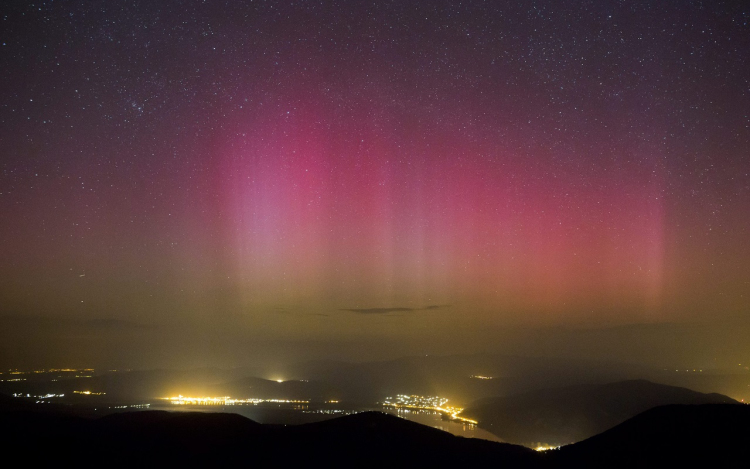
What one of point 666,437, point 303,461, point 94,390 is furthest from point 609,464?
point 94,390

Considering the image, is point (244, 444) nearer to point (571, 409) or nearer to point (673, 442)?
point (673, 442)

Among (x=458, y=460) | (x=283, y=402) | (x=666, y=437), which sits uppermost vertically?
(x=666, y=437)

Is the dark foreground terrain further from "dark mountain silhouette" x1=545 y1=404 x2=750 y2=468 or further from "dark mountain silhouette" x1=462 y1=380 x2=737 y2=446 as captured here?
"dark mountain silhouette" x1=462 y1=380 x2=737 y2=446

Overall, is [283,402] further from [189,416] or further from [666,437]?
[666,437]

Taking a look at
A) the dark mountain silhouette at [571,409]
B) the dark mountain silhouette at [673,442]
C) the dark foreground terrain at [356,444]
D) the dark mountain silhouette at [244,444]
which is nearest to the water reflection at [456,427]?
the dark mountain silhouette at [571,409]

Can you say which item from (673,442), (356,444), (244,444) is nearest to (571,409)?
(673,442)

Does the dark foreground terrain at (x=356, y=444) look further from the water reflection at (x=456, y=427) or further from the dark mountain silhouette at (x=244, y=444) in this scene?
the water reflection at (x=456, y=427)

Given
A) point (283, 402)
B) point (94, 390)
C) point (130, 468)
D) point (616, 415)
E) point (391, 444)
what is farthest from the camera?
point (94, 390)
